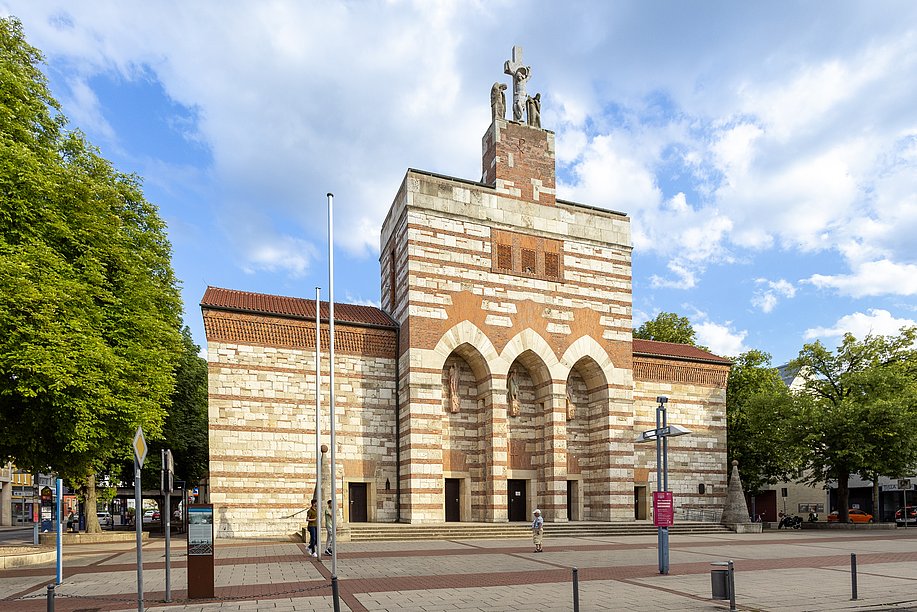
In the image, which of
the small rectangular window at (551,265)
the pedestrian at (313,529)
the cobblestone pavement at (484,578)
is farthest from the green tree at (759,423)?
the pedestrian at (313,529)

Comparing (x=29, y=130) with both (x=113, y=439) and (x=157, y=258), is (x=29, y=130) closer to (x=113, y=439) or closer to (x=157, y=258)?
(x=157, y=258)

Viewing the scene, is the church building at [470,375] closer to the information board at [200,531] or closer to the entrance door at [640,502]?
the entrance door at [640,502]

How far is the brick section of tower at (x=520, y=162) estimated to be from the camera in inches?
1300

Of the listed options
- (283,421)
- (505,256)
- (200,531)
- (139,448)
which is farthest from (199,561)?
(505,256)

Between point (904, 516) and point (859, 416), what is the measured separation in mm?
16399

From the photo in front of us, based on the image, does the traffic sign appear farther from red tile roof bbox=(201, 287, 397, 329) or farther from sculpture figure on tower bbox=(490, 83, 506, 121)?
sculpture figure on tower bbox=(490, 83, 506, 121)

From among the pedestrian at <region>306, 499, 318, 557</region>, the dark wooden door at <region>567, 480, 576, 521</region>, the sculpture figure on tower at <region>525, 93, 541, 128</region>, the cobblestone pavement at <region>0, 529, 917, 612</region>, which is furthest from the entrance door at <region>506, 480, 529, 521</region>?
the sculpture figure on tower at <region>525, 93, 541, 128</region>

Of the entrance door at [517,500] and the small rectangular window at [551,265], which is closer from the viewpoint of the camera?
the entrance door at [517,500]

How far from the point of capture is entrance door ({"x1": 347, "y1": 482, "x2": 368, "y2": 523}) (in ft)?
98.6

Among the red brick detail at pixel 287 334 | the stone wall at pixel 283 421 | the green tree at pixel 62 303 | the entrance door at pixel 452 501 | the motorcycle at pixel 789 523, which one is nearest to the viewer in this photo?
the green tree at pixel 62 303

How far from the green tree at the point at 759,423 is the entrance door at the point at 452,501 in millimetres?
17057

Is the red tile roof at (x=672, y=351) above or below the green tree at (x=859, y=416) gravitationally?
above

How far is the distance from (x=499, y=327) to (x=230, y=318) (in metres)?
11.7

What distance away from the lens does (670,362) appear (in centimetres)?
3638
